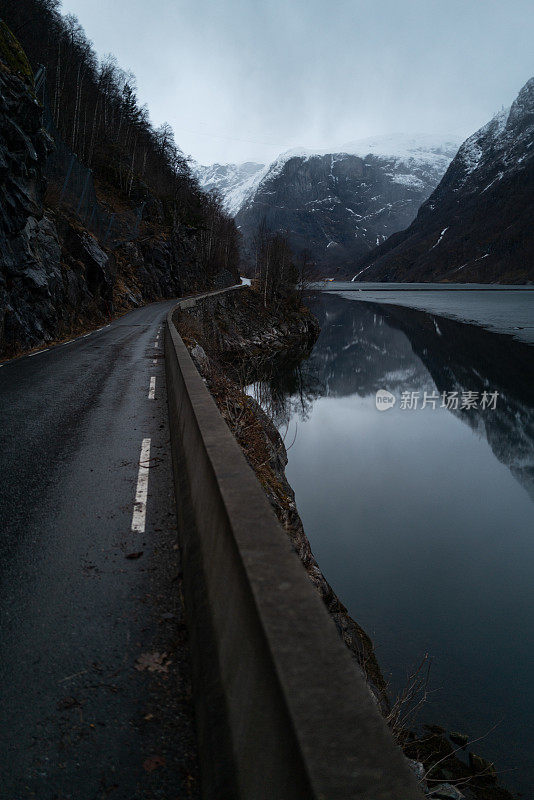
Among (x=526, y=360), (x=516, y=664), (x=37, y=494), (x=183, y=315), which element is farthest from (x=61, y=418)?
(x=526, y=360)

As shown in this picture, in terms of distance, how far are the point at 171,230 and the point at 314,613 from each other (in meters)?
55.9

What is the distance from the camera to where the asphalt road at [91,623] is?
214 cm

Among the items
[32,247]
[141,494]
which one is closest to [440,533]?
[141,494]

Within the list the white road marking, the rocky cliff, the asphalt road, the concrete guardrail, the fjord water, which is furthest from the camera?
the rocky cliff

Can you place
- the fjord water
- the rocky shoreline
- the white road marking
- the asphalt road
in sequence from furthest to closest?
the fjord water
the rocky shoreline
the white road marking
the asphalt road

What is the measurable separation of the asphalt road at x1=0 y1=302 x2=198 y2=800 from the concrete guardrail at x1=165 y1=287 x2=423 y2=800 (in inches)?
8.4

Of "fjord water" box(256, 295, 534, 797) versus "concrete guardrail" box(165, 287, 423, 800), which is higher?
"concrete guardrail" box(165, 287, 423, 800)

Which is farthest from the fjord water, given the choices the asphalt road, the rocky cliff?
the rocky cliff

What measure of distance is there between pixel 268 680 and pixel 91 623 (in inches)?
73.8

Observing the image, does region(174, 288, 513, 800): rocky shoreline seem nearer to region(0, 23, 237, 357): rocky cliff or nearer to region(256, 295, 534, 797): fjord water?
region(256, 295, 534, 797): fjord water

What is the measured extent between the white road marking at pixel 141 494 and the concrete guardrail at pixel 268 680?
4.74 ft

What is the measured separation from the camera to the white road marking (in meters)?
4.51

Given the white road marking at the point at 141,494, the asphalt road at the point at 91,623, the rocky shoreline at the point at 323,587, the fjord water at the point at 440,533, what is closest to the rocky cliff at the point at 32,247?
the rocky shoreline at the point at 323,587

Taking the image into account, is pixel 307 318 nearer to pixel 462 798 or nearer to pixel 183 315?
pixel 183 315
